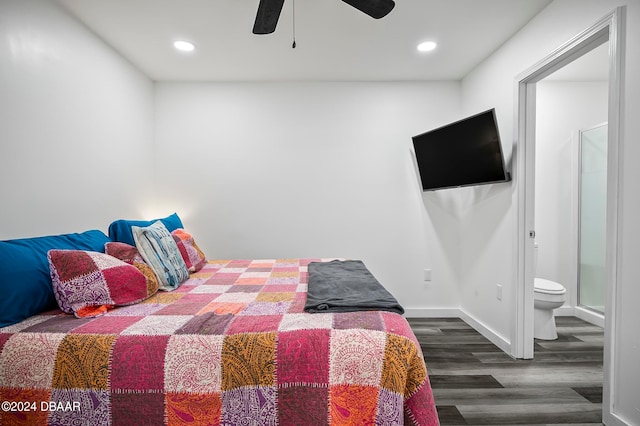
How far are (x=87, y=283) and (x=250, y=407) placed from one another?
99 cm

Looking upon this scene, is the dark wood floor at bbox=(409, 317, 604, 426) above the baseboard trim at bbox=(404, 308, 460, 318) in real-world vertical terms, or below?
below

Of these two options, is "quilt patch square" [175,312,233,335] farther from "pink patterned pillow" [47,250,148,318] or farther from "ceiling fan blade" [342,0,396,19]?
"ceiling fan blade" [342,0,396,19]

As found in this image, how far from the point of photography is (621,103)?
161 centimetres

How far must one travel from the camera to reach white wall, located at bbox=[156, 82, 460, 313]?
336 cm

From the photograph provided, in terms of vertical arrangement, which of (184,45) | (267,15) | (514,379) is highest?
(184,45)

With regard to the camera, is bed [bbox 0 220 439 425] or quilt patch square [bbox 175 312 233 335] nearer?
bed [bbox 0 220 439 425]

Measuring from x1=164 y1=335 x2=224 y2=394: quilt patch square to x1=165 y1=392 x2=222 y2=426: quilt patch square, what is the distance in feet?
0.10

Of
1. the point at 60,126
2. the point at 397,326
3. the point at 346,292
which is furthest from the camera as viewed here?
the point at 60,126

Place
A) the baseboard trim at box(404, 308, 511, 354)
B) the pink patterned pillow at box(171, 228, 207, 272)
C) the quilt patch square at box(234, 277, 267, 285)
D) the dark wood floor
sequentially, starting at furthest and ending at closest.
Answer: the baseboard trim at box(404, 308, 511, 354) → the pink patterned pillow at box(171, 228, 207, 272) → the quilt patch square at box(234, 277, 267, 285) → the dark wood floor

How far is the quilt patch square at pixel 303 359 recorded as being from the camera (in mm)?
1152

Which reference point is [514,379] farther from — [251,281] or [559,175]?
[559,175]

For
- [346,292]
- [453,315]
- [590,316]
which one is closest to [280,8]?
[346,292]

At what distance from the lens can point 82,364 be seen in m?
1.16

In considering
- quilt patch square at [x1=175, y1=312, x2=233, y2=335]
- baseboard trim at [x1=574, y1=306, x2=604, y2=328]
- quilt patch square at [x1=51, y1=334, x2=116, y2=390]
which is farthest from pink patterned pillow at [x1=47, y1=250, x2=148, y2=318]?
baseboard trim at [x1=574, y1=306, x2=604, y2=328]
